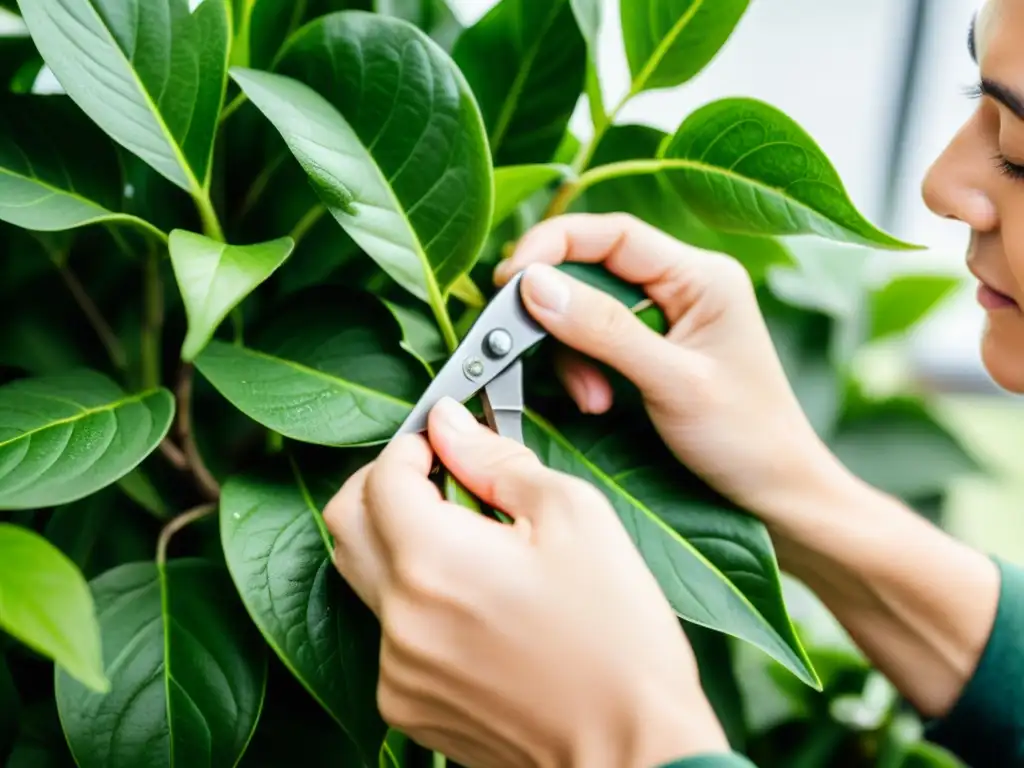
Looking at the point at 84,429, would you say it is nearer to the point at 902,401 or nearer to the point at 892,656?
the point at 892,656

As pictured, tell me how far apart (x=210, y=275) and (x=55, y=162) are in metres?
0.16

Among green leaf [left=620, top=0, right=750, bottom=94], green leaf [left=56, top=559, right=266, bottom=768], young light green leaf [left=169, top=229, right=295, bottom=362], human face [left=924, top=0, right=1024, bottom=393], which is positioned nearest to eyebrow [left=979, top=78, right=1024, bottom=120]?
human face [left=924, top=0, right=1024, bottom=393]

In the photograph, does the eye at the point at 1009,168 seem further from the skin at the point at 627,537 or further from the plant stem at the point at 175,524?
the plant stem at the point at 175,524

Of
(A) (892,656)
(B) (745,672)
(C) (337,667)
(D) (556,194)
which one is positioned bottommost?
(B) (745,672)

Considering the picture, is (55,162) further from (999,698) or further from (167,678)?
(999,698)

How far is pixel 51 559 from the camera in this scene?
0.33 m

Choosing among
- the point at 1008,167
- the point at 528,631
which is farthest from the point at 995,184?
the point at 528,631

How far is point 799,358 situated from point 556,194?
0.30m

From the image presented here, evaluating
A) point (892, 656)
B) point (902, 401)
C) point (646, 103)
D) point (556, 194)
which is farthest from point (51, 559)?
point (646, 103)

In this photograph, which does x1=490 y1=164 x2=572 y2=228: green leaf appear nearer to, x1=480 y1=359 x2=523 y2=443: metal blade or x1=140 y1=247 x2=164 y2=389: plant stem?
x1=480 y1=359 x2=523 y2=443: metal blade

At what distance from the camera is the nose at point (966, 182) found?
1.77ft

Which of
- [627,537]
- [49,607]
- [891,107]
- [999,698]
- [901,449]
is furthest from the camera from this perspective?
[891,107]

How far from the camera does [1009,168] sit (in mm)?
521

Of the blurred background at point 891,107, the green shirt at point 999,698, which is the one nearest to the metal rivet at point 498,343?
the green shirt at point 999,698
